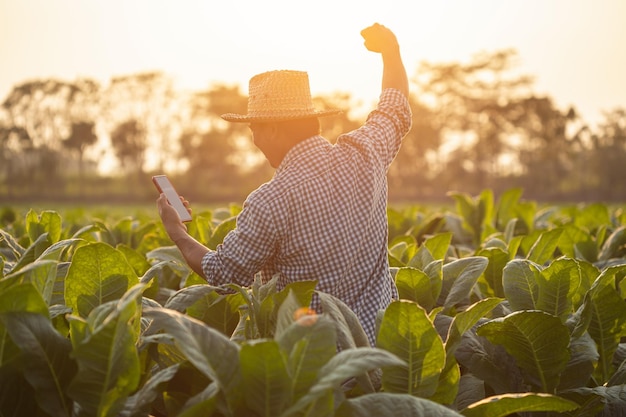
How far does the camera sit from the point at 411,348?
1.83 m

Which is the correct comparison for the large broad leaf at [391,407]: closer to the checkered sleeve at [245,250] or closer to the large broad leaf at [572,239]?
the checkered sleeve at [245,250]

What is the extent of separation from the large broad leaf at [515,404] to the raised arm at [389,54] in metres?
1.42

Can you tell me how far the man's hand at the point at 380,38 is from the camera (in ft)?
9.64

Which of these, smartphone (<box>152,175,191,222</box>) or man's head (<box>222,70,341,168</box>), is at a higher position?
man's head (<box>222,70,341,168</box>)

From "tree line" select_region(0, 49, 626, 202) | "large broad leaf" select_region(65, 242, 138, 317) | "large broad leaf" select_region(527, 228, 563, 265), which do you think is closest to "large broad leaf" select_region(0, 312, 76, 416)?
"large broad leaf" select_region(65, 242, 138, 317)

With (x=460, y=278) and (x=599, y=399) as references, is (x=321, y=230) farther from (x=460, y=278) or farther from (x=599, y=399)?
(x=599, y=399)

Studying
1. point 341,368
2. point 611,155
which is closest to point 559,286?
point 341,368

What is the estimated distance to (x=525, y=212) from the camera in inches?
227

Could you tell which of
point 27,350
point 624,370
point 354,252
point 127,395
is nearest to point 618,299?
point 624,370

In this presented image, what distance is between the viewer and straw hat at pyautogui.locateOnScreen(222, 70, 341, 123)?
256cm

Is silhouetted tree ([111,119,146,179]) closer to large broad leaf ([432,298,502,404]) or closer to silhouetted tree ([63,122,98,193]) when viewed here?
silhouetted tree ([63,122,98,193])

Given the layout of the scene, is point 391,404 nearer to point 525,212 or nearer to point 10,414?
point 10,414

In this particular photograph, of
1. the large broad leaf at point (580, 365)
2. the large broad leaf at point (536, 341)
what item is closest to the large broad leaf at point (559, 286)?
the large broad leaf at point (580, 365)

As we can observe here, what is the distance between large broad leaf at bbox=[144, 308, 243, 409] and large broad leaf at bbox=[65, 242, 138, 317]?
19.1 inches
